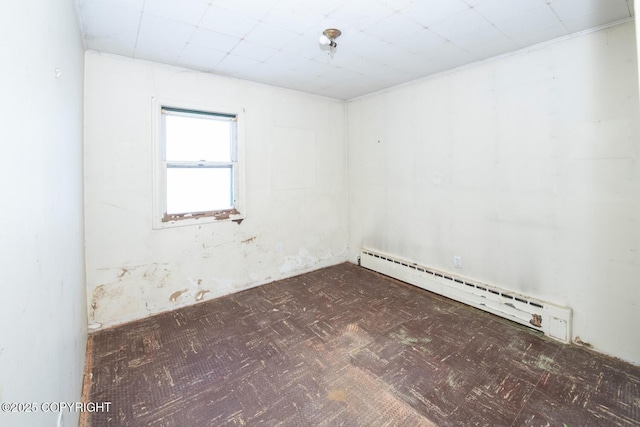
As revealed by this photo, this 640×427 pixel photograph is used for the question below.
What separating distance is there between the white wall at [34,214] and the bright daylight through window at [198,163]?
57.3 inches

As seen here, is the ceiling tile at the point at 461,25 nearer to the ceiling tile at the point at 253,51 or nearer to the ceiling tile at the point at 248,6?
the ceiling tile at the point at 248,6

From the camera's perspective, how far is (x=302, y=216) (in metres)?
3.93

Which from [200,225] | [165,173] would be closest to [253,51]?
[165,173]

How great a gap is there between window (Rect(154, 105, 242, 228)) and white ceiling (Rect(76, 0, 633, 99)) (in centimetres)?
54

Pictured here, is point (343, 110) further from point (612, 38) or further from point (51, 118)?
point (51, 118)

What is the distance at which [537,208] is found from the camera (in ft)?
8.20

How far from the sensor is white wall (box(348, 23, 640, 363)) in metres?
2.08

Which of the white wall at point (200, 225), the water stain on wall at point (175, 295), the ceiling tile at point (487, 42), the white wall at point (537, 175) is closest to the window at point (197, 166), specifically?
the white wall at point (200, 225)

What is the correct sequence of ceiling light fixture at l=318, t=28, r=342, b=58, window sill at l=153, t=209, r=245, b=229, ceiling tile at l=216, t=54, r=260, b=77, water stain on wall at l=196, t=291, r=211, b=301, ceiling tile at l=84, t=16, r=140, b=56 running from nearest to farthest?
ceiling tile at l=84, t=16, r=140, b=56 < ceiling light fixture at l=318, t=28, r=342, b=58 < ceiling tile at l=216, t=54, r=260, b=77 < window sill at l=153, t=209, r=245, b=229 < water stain on wall at l=196, t=291, r=211, b=301

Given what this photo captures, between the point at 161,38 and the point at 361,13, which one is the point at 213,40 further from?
the point at 361,13

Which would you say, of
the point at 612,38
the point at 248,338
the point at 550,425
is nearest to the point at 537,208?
the point at 612,38

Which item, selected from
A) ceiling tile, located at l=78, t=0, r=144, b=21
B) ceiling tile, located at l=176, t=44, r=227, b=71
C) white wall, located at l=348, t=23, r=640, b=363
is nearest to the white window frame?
ceiling tile, located at l=176, t=44, r=227, b=71

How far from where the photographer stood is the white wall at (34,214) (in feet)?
2.30

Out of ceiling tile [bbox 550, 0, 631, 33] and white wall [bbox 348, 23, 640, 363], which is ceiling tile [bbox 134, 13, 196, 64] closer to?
white wall [bbox 348, 23, 640, 363]
